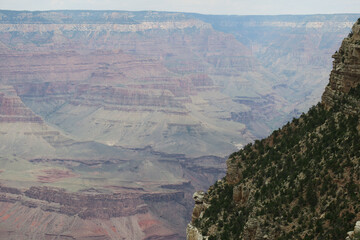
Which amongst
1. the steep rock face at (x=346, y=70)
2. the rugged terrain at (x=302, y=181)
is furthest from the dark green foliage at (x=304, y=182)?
the steep rock face at (x=346, y=70)

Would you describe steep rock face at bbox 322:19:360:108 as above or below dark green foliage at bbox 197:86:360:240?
above

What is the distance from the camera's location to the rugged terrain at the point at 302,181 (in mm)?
23750

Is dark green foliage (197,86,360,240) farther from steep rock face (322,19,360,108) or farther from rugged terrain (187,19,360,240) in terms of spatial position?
steep rock face (322,19,360,108)

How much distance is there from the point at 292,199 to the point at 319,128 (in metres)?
4.15

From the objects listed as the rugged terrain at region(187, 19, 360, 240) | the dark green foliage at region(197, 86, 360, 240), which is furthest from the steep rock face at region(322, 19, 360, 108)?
the dark green foliage at region(197, 86, 360, 240)

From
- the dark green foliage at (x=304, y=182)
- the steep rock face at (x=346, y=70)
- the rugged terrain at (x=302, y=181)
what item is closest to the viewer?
the dark green foliage at (x=304, y=182)

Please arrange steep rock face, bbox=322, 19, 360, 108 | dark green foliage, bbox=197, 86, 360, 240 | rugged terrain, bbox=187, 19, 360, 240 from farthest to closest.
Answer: steep rock face, bbox=322, 19, 360, 108 < rugged terrain, bbox=187, 19, 360, 240 < dark green foliage, bbox=197, 86, 360, 240

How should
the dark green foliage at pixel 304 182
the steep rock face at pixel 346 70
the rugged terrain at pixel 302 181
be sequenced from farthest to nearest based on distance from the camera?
the steep rock face at pixel 346 70, the rugged terrain at pixel 302 181, the dark green foliage at pixel 304 182

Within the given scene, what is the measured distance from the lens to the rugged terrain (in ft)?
77.9

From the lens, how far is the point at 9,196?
527 feet

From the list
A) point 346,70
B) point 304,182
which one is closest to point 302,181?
point 304,182

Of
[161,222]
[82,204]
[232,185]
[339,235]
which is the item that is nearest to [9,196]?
[82,204]

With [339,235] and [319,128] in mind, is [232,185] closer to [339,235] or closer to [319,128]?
[319,128]

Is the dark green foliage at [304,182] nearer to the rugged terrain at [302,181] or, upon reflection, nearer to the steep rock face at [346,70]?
the rugged terrain at [302,181]
